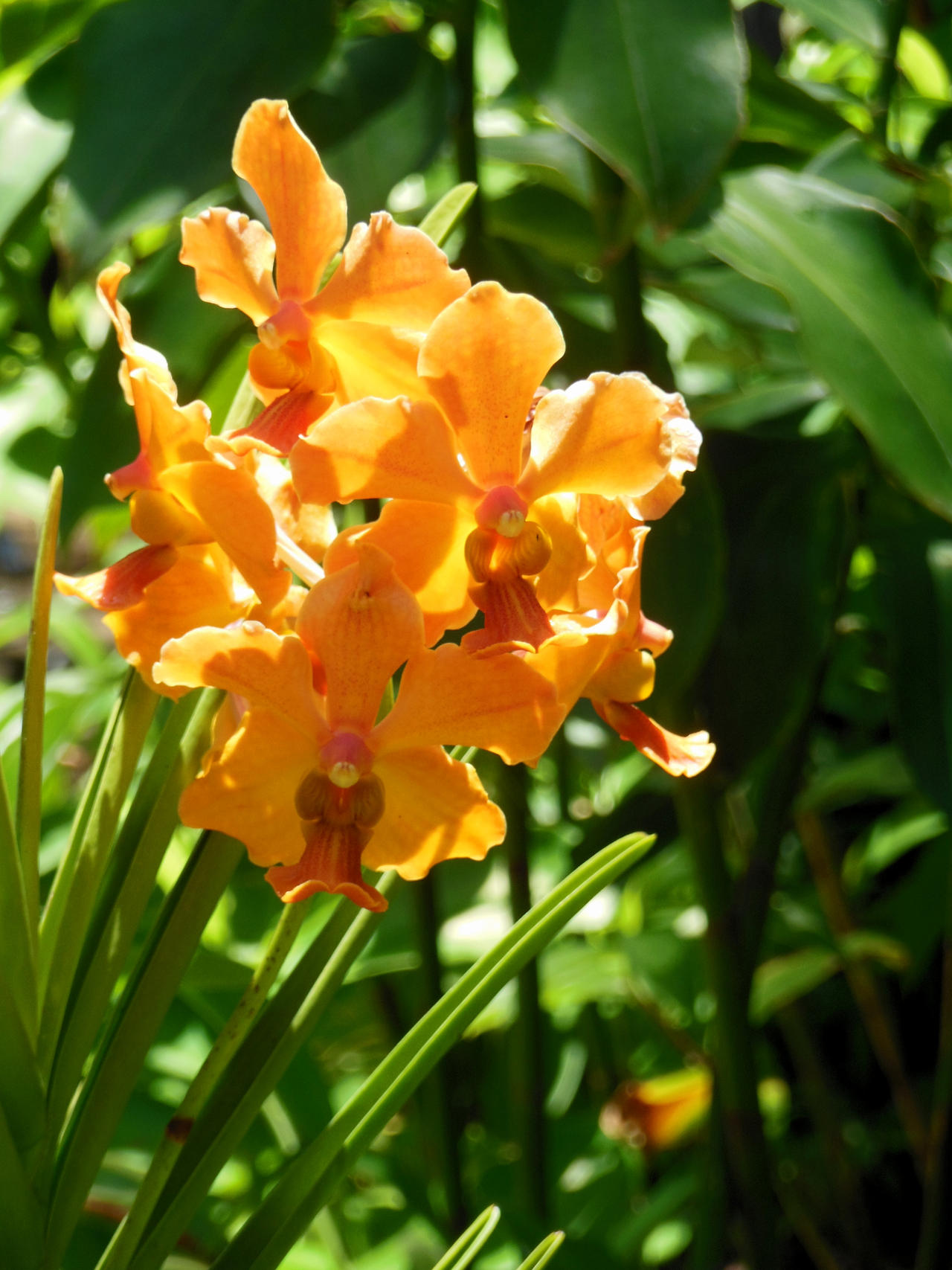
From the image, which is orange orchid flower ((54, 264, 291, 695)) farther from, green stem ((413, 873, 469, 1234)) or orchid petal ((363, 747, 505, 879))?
green stem ((413, 873, 469, 1234))

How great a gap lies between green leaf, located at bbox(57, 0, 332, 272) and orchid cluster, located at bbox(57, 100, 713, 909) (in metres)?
0.20

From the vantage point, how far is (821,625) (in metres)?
0.69

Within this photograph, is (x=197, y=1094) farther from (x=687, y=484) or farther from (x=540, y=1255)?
(x=687, y=484)

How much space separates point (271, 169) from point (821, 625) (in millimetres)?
454

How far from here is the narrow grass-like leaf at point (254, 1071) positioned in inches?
13.9

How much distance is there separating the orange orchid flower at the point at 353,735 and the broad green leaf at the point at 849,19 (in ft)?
1.98

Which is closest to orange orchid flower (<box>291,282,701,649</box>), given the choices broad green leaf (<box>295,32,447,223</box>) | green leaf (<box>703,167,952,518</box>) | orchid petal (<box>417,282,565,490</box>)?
orchid petal (<box>417,282,565,490</box>)

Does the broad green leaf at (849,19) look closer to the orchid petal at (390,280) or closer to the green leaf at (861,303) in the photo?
the green leaf at (861,303)

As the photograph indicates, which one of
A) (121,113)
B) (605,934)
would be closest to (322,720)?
(121,113)

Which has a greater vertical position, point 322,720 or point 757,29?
point 322,720

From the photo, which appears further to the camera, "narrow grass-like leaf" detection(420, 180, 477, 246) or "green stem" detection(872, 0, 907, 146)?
"green stem" detection(872, 0, 907, 146)

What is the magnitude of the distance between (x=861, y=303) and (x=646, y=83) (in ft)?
0.52

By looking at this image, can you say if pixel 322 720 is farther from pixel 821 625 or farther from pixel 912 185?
pixel 912 185

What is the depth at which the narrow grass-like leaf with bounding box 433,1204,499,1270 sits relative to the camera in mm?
335
